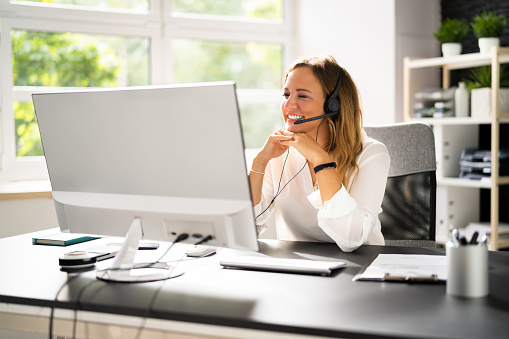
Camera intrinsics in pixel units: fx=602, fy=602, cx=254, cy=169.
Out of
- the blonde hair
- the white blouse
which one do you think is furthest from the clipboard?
the blonde hair

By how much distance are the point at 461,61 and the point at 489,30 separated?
22cm

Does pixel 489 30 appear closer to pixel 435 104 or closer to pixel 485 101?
pixel 485 101

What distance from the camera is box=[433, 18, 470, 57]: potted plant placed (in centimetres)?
342

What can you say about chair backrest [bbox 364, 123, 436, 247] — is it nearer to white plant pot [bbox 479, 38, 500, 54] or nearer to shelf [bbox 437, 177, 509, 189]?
shelf [bbox 437, 177, 509, 189]

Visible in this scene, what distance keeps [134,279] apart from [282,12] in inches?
123

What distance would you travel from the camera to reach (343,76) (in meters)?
1.86

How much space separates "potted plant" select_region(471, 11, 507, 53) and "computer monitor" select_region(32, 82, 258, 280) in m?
2.49

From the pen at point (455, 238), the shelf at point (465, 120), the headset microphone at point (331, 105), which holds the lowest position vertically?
the pen at point (455, 238)

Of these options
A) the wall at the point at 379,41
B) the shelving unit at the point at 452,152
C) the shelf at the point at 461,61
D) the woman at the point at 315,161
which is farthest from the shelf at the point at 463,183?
the woman at the point at 315,161

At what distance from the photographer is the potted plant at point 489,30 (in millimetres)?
3197

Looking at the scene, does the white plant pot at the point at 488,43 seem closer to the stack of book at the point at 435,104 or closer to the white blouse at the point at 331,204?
the stack of book at the point at 435,104

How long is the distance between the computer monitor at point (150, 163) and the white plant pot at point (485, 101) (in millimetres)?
2347

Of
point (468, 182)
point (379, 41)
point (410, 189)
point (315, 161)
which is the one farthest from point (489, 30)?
point (315, 161)

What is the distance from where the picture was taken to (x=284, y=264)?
1342mm
